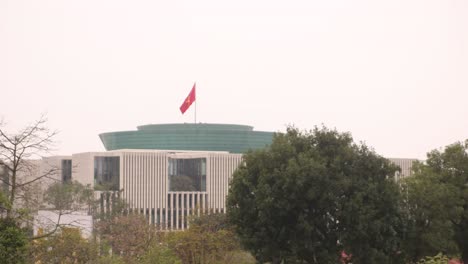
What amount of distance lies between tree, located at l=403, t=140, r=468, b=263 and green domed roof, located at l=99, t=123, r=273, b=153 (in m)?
70.8

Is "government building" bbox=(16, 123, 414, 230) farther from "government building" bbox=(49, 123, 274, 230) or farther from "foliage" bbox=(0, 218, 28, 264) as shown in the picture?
"foliage" bbox=(0, 218, 28, 264)

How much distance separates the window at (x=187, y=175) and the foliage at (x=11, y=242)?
6368 centimetres

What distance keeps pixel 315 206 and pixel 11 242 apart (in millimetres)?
19639

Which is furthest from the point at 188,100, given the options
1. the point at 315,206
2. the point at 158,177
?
the point at 315,206

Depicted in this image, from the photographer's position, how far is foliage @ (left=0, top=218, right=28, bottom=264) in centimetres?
2178

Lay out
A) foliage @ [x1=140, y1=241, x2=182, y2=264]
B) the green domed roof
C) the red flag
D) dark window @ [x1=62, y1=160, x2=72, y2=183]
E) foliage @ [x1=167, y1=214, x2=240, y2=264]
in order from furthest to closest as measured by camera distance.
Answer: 1. the green domed roof
2. dark window @ [x1=62, y1=160, x2=72, y2=183]
3. the red flag
4. foliage @ [x1=167, y1=214, x2=240, y2=264]
5. foliage @ [x1=140, y1=241, x2=182, y2=264]

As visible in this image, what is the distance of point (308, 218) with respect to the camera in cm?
3928

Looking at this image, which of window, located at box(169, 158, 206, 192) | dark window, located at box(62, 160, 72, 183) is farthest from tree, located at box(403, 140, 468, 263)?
dark window, located at box(62, 160, 72, 183)

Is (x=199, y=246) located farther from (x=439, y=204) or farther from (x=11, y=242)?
(x=11, y=242)

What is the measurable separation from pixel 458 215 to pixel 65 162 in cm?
5268

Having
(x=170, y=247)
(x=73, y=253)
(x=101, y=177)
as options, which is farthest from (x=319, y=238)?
(x=101, y=177)

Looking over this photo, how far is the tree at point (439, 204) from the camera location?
141ft

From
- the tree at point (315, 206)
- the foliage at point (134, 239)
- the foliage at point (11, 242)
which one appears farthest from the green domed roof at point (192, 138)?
the foliage at point (11, 242)

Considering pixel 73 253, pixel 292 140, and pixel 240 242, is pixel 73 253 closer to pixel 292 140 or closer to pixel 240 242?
pixel 240 242
